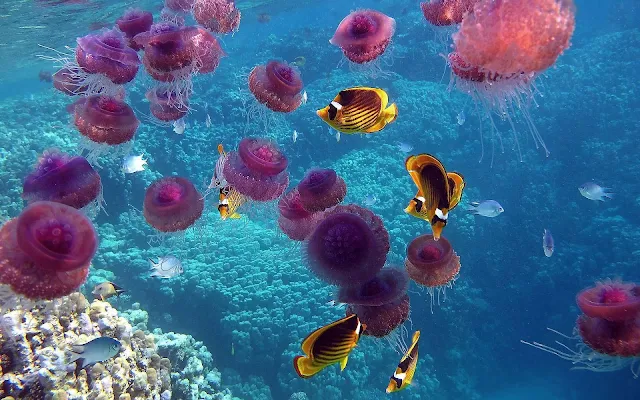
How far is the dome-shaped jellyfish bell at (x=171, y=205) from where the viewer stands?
459cm

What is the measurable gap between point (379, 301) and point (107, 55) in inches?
154

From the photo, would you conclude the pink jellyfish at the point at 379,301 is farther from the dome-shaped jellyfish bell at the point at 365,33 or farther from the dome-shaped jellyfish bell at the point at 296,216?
the dome-shaped jellyfish bell at the point at 365,33

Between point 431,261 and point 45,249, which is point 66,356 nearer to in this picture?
point 45,249

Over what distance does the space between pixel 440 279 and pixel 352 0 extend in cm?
7431

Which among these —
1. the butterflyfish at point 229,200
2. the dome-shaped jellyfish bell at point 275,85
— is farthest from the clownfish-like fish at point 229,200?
the dome-shaped jellyfish bell at point 275,85

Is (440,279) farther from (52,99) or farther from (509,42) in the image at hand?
(52,99)

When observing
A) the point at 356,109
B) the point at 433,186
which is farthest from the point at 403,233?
the point at 433,186

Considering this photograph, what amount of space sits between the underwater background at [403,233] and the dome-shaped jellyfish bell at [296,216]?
1306 mm

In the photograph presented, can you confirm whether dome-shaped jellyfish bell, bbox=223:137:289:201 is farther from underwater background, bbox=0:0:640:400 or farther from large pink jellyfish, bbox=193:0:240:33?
large pink jellyfish, bbox=193:0:240:33

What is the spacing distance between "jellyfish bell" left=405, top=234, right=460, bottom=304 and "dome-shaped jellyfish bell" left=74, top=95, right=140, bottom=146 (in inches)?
138

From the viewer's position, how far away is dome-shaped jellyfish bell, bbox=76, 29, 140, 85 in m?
4.36

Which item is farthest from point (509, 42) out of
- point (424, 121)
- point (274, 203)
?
point (424, 121)

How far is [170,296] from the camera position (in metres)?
10.0

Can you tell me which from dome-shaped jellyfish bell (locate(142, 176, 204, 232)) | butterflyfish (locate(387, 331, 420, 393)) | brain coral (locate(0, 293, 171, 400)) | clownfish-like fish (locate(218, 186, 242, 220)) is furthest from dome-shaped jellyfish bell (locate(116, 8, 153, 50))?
butterflyfish (locate(387, 331, 420, 393))
